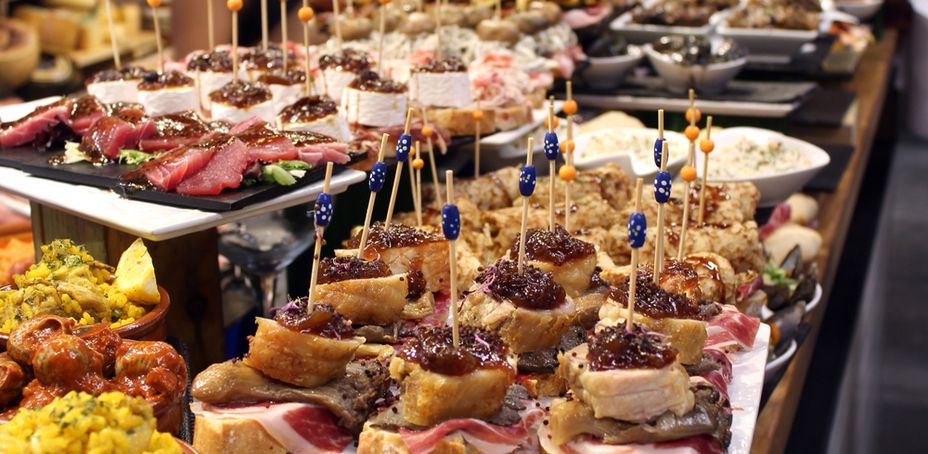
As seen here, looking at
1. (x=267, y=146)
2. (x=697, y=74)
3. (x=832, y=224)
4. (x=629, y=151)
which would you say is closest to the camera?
(x=267, y=146)

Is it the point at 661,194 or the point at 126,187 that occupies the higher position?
the point at 661,194

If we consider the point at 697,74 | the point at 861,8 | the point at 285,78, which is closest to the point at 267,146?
the point at 285,78

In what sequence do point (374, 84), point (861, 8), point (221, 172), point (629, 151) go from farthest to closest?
point (861, 8) → point (629, 151) → point (374, 84) → point (221, 172)

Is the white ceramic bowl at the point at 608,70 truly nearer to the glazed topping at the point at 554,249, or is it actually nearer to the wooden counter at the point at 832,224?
the wooden counter at the point at 832,224

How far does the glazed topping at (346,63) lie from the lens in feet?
13.5

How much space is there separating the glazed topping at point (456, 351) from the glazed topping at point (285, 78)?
2.02 m

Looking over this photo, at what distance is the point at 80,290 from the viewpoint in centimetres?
234

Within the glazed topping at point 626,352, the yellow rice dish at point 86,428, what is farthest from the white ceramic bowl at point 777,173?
the yellow rice dish at point 86,428

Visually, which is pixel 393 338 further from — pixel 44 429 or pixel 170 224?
pixel 44 429

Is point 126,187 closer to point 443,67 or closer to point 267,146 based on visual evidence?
point 267,146

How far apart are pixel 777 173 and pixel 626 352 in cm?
224

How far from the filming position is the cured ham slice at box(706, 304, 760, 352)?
252 centimetres

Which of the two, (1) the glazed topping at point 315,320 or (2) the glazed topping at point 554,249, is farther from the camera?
(2) the glazed topping at point 554,249

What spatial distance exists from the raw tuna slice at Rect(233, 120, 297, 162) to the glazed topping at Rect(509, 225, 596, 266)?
83 centimetres
